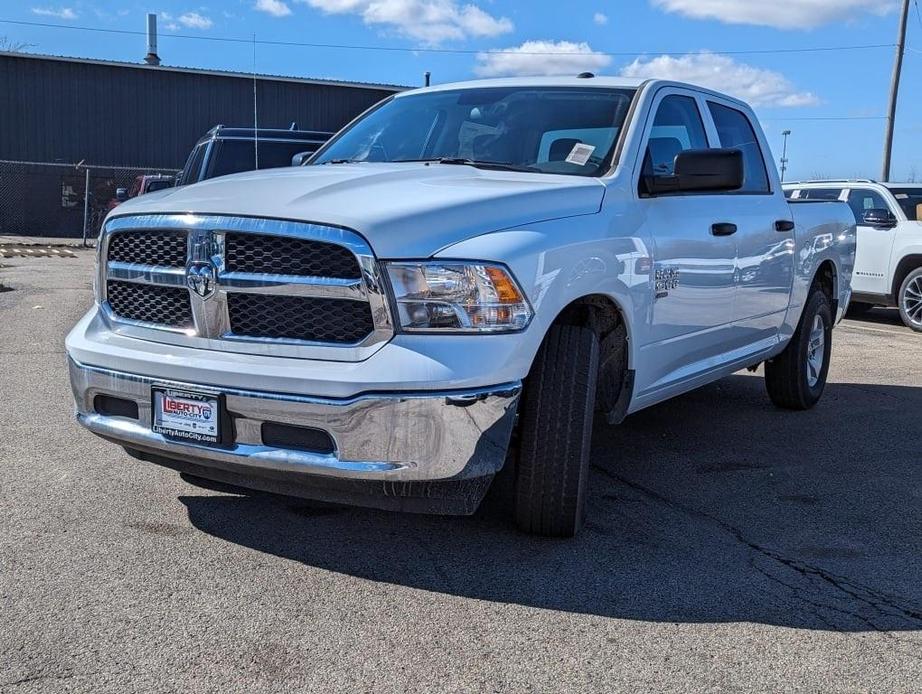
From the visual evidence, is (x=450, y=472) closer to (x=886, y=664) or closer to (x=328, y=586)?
(x=328, y=586)

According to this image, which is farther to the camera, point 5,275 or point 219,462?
point 5,275

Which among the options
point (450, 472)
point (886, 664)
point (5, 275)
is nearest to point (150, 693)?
point (450, 472)

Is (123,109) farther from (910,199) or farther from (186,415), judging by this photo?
(186,415)

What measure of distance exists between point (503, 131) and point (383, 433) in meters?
2.07

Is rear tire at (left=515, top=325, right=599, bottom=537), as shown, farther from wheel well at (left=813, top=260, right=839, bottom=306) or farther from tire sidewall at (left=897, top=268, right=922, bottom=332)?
tire sidewall at (left=897, top=268, right=922, bottom=332)

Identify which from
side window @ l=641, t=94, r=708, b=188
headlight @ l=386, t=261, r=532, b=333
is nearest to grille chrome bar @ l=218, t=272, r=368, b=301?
headlight @ l=386, t=261, r=532, b=333

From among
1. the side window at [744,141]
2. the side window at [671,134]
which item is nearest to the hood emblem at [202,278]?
the side window at [671,134]

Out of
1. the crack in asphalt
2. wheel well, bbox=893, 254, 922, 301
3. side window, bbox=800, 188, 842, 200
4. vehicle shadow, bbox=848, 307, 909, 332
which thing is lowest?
the crack in asphalt

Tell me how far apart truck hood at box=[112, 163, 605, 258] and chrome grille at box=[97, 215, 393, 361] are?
64 mm

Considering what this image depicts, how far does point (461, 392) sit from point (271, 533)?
3.74ft

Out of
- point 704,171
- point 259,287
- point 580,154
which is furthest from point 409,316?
point 704,171

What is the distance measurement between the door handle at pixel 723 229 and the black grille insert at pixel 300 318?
226 cm

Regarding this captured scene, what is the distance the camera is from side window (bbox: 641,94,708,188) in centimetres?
469

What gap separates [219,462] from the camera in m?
3.50
